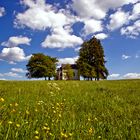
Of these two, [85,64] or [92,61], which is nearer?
[85,64]

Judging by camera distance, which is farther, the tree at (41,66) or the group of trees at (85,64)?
the tree at (41,66)

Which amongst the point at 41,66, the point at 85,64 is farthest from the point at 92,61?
the point at 41,66

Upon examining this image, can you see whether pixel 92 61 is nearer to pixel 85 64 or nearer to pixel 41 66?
pixel 85 64

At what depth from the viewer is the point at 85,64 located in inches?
3428

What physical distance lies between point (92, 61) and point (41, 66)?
19919 millimetres

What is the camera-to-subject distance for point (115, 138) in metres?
5.82

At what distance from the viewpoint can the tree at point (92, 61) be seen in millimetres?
87062

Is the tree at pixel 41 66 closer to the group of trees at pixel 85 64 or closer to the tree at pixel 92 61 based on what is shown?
the group of trees at pixel 85 64

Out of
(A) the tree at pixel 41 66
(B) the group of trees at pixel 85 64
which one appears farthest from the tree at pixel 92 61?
(A) the tree at pixel 41 66

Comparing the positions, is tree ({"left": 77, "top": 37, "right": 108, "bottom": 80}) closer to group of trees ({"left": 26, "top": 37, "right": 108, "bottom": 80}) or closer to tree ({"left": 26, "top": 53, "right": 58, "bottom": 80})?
group of trees ({"left": 26, "top": 37, "right": 108, "bottom": 80})

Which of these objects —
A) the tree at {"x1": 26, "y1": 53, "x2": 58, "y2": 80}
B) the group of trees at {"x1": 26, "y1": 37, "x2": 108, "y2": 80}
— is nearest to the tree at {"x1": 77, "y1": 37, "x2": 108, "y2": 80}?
the group of trees at {"x1": 26, "y1": 37, "x2": 108, "y2": 80}

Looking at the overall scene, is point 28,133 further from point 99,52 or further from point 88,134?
point 99,52

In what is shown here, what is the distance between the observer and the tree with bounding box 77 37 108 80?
87062 millimetres

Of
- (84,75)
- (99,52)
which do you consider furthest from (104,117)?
(99,52)
